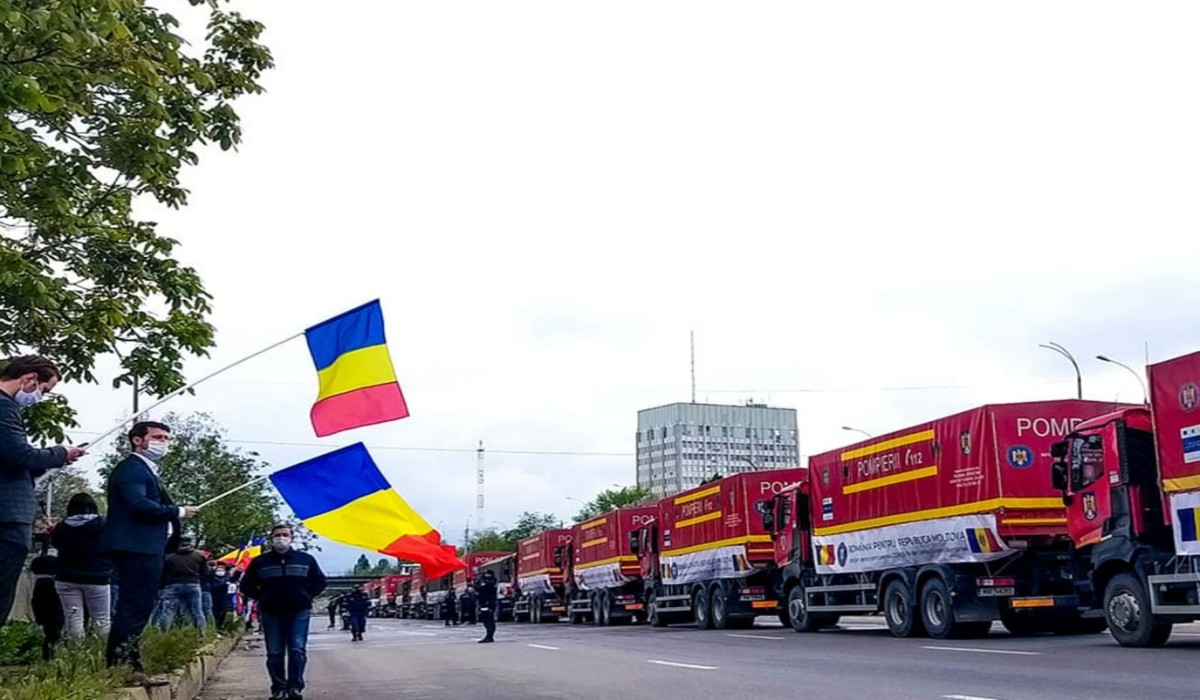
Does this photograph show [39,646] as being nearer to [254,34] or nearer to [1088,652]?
[254,34]

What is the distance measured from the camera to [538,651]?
1986cm

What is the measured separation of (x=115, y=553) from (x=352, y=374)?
4347 mm

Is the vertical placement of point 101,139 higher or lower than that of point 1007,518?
higher

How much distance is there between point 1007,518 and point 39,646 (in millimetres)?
12106

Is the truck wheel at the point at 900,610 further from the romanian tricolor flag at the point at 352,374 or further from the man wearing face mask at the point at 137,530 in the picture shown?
the man wearing face mask at the point at 137,530

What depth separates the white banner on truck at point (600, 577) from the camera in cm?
3556

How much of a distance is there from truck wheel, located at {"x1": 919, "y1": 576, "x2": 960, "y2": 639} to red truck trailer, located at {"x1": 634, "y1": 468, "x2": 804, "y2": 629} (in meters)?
6.94

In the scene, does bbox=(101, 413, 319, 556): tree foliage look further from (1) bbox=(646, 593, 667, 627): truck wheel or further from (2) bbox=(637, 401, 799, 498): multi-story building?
(2) bbox=(637, 401, 799, 498): multi-story building

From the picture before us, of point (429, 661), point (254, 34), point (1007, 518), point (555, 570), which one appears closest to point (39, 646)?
point (254, 34)

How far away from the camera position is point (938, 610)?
18781mm

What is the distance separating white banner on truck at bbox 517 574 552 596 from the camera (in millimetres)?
43875

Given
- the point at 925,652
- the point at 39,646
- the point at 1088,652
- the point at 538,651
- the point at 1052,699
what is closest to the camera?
the point at 1052,699

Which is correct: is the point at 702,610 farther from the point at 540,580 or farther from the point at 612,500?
the point at 612,500

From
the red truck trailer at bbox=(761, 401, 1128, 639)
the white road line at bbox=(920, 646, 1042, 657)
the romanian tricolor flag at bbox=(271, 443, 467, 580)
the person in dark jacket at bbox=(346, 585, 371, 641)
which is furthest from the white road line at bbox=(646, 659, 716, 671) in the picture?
the person in dark jacket at bbox=(346, 585, 371, 641)
